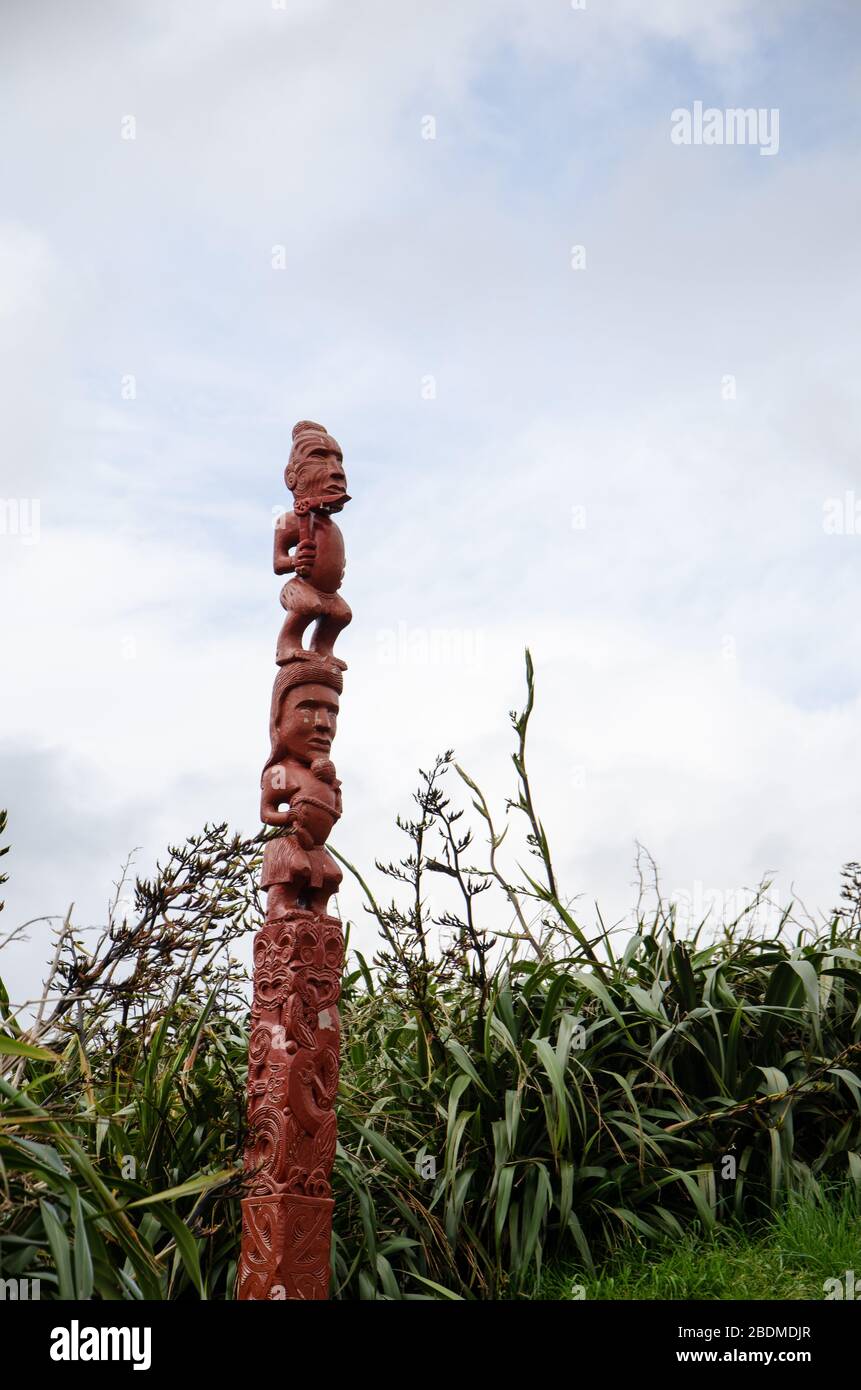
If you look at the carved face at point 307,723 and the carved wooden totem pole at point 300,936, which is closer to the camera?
the carved wooden totem pole at point 300,936

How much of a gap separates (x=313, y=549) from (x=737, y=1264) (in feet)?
8.56

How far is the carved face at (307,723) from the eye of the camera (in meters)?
4.24

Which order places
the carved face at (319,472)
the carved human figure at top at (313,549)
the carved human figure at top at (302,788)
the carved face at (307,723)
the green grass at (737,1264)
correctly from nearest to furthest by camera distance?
the green grass at (737,1264)
the carved human figure at top at (302,788)
the carved face at (307,723)
the carved human figure at top at (313,549)
the carved face at (319,472)

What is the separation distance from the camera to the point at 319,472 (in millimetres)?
4516

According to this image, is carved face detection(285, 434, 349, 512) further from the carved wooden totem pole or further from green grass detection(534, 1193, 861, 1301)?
green grass detection(534, 1193, 861, 1301)

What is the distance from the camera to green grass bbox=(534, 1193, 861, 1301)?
3830mm

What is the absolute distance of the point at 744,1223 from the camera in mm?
4383

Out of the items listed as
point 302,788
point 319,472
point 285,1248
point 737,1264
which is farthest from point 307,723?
point 737,1264

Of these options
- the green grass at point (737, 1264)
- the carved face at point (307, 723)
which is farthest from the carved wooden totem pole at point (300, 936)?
the green grass at point (737, 1264)

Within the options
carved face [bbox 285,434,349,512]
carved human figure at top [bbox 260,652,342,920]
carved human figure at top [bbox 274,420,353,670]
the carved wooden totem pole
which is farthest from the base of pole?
carved face [bbox 285,434,349,512]

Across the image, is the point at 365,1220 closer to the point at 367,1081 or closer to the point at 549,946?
the point at 367,1081

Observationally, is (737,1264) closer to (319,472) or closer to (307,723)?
(307,723)

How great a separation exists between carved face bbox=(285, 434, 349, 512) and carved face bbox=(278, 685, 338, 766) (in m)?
0.67

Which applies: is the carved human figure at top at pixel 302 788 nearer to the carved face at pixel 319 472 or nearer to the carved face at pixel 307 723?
the carved face at pixel 307 723
